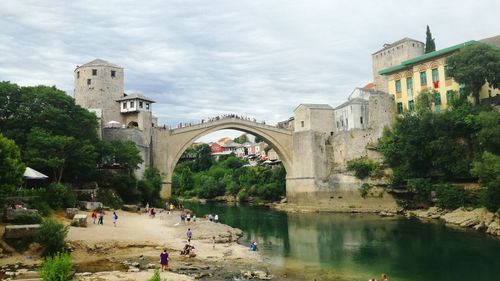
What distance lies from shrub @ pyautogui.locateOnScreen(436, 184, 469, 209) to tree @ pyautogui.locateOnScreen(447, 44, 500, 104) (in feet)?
26.5

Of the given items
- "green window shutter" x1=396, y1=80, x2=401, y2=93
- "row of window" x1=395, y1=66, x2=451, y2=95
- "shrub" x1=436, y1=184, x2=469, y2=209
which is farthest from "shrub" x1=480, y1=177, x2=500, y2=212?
"green window shutter" x1=396, y1=80, x2=401, y2=93

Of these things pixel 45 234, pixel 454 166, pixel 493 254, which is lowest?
pixel 493 254

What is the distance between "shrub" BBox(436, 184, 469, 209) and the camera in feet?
103

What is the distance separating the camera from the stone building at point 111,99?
37.3 m

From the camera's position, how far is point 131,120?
3825 centimetres

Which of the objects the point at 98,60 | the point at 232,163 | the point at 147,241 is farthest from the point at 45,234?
the point at 232,163

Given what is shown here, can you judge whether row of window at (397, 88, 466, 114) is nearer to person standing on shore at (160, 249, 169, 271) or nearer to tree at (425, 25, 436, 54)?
tree at (425, 25, 436, 54)

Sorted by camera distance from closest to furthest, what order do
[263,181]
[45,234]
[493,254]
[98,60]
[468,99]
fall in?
[45,234], [493,254], [468,99], [98,60], [263,181]

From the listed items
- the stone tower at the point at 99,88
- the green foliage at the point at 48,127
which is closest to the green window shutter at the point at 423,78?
the stone tower at the point at 99,88

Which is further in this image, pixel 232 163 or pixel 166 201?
pixel 232 163

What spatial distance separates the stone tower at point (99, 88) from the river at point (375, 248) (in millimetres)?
14072

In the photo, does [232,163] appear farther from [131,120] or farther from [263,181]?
[131,120]

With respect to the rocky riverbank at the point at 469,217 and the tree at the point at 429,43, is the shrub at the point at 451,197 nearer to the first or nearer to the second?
the rocky riverbank at the point at 469,217

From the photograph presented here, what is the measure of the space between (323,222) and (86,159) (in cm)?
1731
